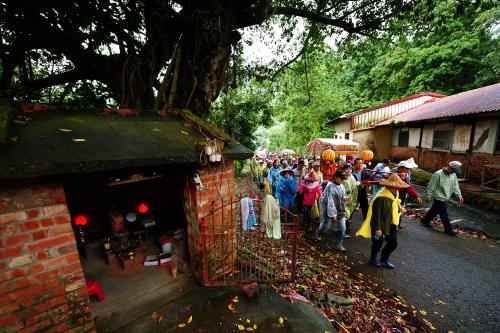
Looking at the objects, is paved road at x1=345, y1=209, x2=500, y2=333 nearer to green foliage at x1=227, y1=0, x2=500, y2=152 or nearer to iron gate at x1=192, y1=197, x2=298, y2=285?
iron gate at x1=192, y1=197, x2=298, y2=285

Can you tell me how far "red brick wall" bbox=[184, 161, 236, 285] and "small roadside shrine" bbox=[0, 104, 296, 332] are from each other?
0.06 ft

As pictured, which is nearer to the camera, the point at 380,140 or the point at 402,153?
the point at 402,153

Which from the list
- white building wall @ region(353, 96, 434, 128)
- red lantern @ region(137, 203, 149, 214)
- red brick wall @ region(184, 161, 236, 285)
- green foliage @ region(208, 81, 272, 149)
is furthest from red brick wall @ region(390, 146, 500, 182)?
red lantern @ region(137, 203, 149, 214)

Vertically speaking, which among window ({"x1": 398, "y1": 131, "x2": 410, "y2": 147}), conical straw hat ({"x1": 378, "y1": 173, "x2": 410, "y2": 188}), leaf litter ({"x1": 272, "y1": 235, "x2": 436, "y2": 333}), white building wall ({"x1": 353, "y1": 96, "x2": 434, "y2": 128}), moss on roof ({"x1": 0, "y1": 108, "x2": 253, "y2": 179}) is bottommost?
leaf litter ({"x1": 272, "y1": 235, "x2": 436, "y2": 333})

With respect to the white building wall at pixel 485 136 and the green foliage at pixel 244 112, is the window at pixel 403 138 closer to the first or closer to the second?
the white building wall at pixel 485 136

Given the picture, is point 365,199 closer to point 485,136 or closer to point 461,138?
point 485,136

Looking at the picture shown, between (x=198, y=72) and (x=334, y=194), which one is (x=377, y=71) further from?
(x=198, y=72)

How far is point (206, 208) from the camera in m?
3.58

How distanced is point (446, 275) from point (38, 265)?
708 centimetres

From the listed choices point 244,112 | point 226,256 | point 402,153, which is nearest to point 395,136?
point 402,153

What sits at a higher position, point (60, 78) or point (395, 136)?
point (60, 78)

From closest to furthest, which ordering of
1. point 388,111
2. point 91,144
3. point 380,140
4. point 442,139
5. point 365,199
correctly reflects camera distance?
1. point 91,144
2. point 365,199
3. point 442,139
4. point 380,140
5. point 388,111

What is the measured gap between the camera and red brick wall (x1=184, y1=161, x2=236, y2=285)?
11.4 ft

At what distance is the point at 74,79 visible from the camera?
17.8ft
